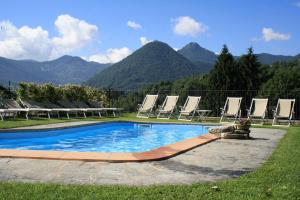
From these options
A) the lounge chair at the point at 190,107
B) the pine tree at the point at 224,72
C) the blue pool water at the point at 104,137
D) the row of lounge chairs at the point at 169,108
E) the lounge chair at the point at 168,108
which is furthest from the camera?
the pine tree at the point at 224,72

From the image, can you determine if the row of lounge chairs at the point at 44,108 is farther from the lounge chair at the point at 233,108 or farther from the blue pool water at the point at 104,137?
the lounge chair at the point at 233,108

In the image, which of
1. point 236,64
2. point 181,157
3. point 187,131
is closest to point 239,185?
point 181,157

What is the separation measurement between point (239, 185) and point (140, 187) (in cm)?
102

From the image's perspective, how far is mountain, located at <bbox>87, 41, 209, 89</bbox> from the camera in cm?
10294

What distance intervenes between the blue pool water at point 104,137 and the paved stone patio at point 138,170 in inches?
152

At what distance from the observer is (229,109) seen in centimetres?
1566

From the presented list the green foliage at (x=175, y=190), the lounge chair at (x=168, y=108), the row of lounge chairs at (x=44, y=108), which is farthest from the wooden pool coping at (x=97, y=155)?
the lounge chair at (x=168, y=108)

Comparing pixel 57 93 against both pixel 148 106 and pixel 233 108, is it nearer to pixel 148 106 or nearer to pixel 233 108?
pixel 148 106

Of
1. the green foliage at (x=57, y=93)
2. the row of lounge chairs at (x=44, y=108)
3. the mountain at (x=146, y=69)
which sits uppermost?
the mountain at (x=146, y=69)

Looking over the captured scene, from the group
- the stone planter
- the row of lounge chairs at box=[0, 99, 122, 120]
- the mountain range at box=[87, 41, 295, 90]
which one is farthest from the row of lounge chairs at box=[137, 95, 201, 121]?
the mountain range at box=[87, 41, 295, 90]

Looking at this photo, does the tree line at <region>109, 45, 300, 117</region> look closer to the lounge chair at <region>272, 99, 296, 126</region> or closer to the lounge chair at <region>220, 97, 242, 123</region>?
the lounge chair at <region>220, 97, 242, 123</region>

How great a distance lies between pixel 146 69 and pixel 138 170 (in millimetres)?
106146

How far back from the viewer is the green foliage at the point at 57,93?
16516mm

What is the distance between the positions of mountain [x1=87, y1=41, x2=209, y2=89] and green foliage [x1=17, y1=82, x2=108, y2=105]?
75.5 m
